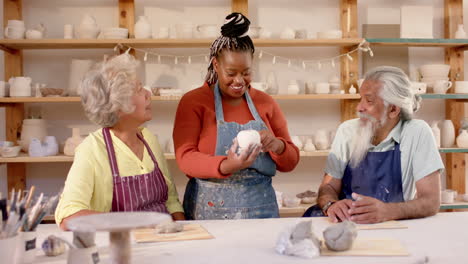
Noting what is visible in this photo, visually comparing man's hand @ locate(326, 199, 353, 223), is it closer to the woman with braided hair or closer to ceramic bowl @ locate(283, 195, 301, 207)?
the woman with braided hair

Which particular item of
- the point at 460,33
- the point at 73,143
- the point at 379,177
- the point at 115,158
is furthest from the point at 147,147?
the point at 460,33

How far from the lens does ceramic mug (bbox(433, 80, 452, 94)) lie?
403cm

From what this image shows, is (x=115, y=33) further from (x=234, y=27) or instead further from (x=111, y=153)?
(x=111, y=153)

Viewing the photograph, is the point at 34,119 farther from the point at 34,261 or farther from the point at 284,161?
the point at 34,261

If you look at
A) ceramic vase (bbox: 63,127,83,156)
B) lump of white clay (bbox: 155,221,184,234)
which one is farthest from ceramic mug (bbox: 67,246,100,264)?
ceramic vase (bbox: 63,127,83,156)

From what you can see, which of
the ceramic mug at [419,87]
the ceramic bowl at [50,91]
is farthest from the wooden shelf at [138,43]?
the ceramic mug at [419,87]

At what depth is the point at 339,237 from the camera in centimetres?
147

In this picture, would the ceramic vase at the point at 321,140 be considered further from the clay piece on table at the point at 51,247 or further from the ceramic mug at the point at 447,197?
the clay piece on table at the point at 51,247

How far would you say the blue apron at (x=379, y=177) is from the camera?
7.39 ft

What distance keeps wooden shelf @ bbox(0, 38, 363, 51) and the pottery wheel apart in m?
2.74

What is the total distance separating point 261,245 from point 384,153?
0.97 m

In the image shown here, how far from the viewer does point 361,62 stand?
170 inches

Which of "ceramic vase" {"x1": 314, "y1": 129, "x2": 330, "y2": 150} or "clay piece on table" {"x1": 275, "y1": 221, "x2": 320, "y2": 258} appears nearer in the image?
"clay piece on table" {"x1": 275, "y1": 221, "x2": 320, "y2": 258}

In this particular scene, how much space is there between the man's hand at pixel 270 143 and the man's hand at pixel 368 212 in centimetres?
41
